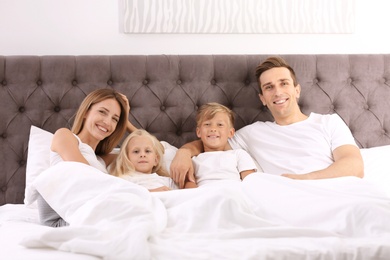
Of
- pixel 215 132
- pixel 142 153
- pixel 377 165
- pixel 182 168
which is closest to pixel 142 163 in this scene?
pixel 142 153

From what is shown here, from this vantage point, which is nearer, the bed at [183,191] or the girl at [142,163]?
the bed at [183,191]

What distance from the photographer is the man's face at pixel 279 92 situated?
9.54 feet

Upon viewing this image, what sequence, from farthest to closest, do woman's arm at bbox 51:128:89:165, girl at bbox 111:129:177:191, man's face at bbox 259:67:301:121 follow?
man's face at bbox 259:67:301:121, girl at bbox 111:129:177:191, woman's arm at bbox 51:128:89:165

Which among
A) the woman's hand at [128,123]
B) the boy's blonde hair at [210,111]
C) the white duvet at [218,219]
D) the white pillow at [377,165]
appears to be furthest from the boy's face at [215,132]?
the white pillow at [377,165]

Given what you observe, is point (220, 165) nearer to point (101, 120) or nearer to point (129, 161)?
point (129, 161)

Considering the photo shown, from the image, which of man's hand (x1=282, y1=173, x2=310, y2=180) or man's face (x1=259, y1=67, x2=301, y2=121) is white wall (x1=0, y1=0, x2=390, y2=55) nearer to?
man's face (x1=259, y1=67, x2=301, y2=121)

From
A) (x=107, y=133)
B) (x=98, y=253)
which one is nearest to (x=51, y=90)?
(x=107, y=133)

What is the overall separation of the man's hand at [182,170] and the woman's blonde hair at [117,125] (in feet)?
1.15

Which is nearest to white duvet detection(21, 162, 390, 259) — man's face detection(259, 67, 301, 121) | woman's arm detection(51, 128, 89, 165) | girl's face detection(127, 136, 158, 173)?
woman's arm detection(51, 128, 89, 165)

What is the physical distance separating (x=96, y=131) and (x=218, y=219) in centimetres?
115

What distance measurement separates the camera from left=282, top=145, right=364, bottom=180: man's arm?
262cm

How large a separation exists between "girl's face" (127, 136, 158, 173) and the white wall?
766mm

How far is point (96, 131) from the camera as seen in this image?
8.82ft

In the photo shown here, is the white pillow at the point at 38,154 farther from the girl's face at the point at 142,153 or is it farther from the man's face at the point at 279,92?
the man's face at the point at 279,92
